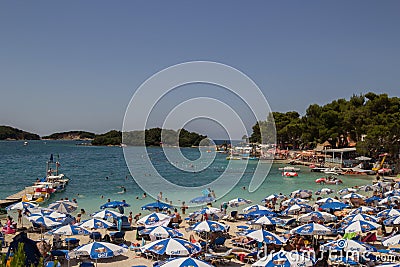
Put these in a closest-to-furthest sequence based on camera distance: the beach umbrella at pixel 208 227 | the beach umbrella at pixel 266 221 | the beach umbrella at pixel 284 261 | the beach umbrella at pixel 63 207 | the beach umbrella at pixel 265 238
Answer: the beach umbrella at pixel 284 261 → the beach umbrella at pixel 265 238 → the beach umbrella at pixel 208 227 → the beach umbrella at pixel 266 221 → the beach umbrella at pixel 63 207

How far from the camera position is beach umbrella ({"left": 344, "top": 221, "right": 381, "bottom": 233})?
566 inches

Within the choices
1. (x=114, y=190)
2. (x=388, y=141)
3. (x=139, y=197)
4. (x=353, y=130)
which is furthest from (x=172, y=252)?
(x=353, y=130)

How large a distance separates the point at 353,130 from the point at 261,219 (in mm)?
53746

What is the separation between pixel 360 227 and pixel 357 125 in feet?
168

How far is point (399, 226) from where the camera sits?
54.8 feet

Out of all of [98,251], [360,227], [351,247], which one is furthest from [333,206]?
[98,251]

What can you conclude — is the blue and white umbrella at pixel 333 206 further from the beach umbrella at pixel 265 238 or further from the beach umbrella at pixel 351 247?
the beach umbrella at pixel 351 247

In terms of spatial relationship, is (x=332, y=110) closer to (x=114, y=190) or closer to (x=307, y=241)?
(x=114, y=190)

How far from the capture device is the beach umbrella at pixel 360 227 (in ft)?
47.1

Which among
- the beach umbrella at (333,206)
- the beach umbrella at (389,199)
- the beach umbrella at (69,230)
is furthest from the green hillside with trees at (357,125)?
the beach umbrella at (69,230)

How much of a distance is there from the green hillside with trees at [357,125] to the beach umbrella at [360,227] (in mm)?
41929

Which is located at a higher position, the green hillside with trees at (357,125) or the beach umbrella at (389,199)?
the green hillside with trees at (357,125)

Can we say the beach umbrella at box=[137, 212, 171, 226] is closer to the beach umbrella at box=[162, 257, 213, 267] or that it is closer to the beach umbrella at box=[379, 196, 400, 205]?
the beach umbrella at box=[162, 257, 213, 267]

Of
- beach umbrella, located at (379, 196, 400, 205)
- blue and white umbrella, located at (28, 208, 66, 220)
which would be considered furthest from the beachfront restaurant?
blue and white umbrella, located at (28, 208, 66, 220)
